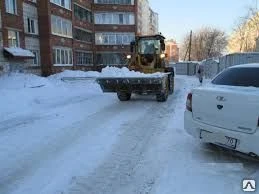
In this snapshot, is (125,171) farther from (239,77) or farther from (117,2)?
(117,2)

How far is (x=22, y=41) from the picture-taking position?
29172 millimetres

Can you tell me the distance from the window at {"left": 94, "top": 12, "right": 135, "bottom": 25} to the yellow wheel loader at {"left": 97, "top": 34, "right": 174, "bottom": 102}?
3828cm

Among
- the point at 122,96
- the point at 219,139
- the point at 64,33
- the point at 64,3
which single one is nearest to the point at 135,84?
the point at 122,96

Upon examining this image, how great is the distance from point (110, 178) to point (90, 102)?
9314mm

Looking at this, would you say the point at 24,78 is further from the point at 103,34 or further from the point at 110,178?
the point at 103,34

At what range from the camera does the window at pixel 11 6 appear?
26.9 metres

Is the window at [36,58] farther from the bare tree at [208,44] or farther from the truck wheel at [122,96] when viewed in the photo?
the bare tree at [208,44]

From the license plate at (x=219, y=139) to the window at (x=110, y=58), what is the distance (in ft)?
158

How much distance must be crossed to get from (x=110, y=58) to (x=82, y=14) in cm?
936

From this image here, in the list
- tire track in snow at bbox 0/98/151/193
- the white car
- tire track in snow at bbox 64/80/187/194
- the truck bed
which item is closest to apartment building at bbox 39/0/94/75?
the truck bed

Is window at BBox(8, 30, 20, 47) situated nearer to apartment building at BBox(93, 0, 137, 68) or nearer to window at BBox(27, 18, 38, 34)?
window at BBox(27, 18, 38, 34)

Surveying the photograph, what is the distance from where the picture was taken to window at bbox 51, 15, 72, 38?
35.9m

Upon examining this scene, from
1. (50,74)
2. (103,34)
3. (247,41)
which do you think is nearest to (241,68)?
(50,74)

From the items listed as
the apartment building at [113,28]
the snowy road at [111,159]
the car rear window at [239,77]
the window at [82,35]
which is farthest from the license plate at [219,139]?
the apartment building at [113,28]
